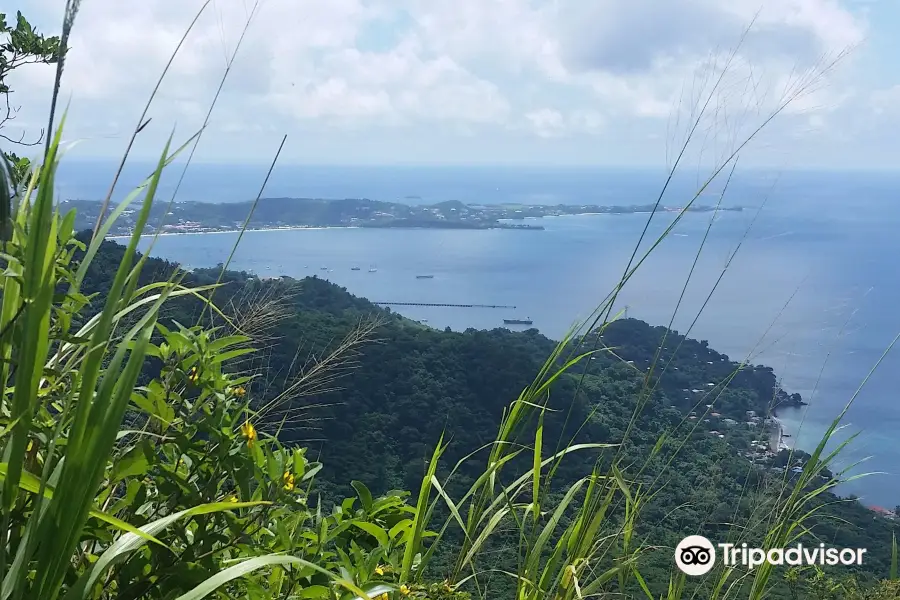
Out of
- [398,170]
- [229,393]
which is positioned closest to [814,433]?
[229,393]

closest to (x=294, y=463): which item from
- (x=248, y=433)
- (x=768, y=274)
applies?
(x=248, y=433)

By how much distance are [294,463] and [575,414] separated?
79 cm

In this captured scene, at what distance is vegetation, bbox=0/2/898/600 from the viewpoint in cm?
59

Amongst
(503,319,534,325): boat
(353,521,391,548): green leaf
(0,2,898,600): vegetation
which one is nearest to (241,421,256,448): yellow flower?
(0,2,898,600): vegetation

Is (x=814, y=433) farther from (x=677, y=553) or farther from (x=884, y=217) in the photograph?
(x=884, y=217)

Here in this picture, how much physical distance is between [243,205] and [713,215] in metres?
1.73

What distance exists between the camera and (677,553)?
4.53 ft

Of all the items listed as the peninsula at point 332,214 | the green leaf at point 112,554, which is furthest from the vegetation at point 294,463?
the peninsula at point 332,214

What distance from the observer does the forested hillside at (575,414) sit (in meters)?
1.38

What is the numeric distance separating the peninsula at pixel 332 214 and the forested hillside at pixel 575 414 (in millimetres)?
131

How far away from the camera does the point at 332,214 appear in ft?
23.6

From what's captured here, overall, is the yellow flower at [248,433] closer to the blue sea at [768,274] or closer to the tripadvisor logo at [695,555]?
the blue sea at [768,274]

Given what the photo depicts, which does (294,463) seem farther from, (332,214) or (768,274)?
(332,214)

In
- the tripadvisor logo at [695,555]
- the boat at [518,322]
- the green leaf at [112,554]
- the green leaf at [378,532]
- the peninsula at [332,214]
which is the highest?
the peninsula at [332,214]
